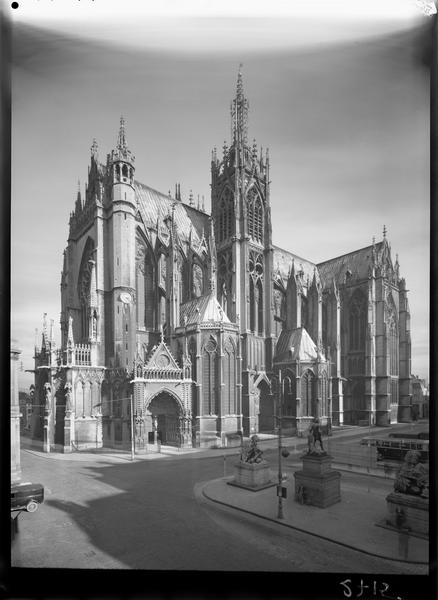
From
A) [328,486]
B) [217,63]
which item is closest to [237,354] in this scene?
[328,486]

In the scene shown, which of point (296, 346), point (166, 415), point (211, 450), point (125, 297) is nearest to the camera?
point (211, 450)

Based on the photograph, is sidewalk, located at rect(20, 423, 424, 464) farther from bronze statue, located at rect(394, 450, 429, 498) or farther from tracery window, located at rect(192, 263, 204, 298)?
tracery window, located at rect(192, 263, 204, 298)

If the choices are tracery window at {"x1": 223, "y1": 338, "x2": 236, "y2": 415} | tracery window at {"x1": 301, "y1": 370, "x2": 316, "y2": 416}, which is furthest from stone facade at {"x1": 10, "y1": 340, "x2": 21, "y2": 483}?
tracery window at {"x1": 301, "y1": 370, "x2": 316, "y2": 416}

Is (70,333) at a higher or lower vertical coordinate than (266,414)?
higher

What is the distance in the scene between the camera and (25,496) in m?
8.59

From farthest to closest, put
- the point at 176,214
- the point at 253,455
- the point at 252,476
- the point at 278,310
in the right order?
1. the point at 278,310
2. the point at 176,214
3. the point at 253,455
4. the point at 252,476

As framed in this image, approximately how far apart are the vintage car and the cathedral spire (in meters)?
11.2

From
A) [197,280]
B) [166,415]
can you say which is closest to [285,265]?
[197,280]

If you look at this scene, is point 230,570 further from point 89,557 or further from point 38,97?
point 38,97

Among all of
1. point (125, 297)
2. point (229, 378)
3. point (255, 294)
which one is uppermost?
point (255, 294)

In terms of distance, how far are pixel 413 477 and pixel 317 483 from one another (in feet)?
9.12

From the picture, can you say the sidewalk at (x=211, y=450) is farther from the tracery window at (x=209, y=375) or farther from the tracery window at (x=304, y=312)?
the tracery window at (x=304, y=312)

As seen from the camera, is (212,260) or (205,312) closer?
(205,312)

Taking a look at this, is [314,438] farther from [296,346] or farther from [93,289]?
[93,289]
